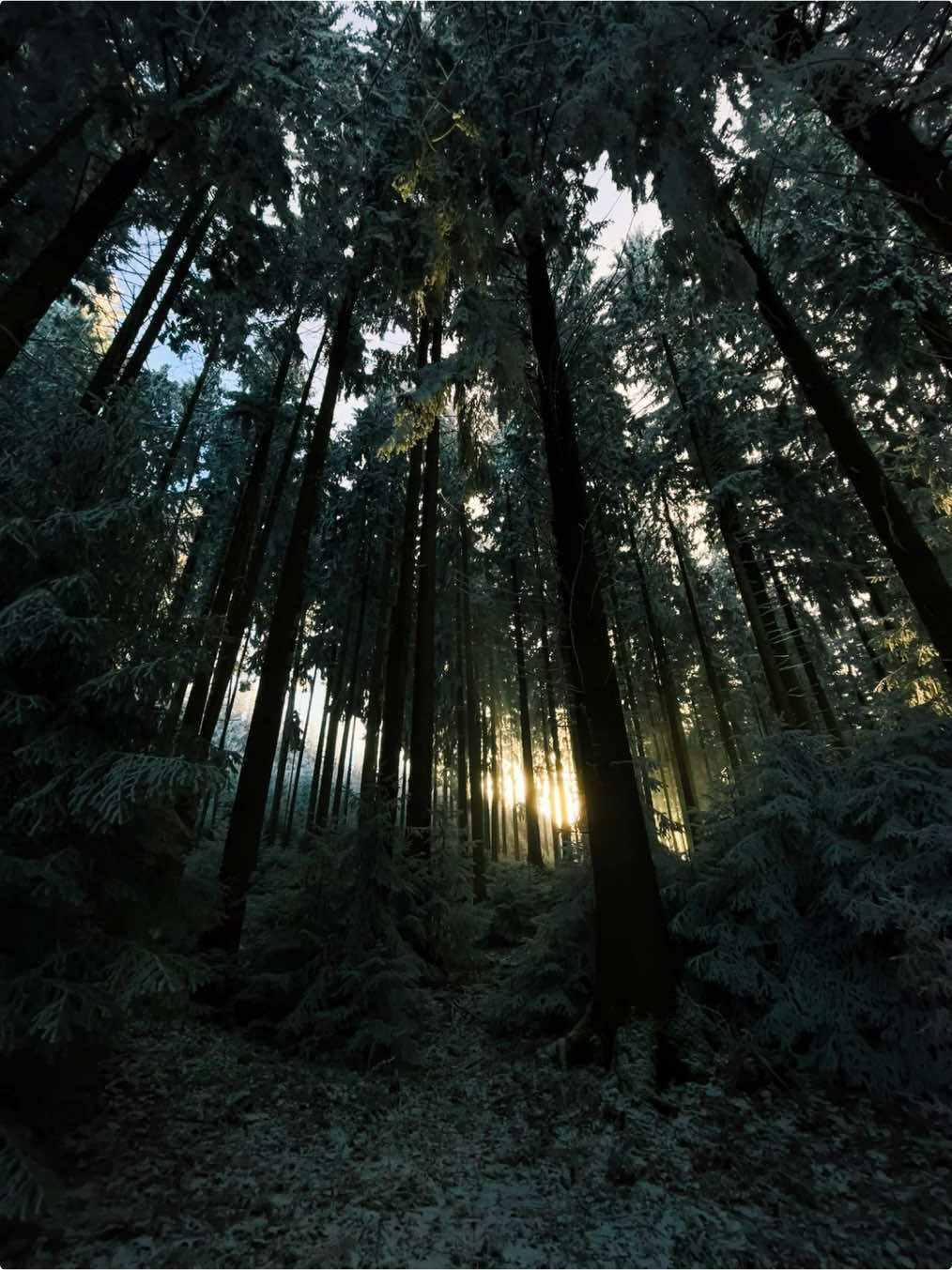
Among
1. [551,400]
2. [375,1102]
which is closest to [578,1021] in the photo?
[375,1102]

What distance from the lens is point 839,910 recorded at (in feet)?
15.3

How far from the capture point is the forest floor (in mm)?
2891

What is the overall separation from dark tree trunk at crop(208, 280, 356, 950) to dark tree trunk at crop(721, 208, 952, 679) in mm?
6922

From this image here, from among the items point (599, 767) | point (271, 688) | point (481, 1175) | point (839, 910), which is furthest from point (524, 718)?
point (481, 1175)

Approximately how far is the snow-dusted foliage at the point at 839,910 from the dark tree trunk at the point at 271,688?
555 centimetres

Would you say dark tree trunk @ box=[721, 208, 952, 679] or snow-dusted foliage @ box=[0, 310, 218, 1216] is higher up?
dark tree trunk @ box=[721, 208, 952, 679]

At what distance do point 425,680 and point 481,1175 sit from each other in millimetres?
7907

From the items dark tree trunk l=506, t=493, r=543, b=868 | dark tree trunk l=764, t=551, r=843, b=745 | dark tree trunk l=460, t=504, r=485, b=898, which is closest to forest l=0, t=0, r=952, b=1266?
Result: dark tree trunk l=764, t=551, r=843, b=745

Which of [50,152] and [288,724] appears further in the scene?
[288,724]

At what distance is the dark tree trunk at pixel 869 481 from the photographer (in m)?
6.43

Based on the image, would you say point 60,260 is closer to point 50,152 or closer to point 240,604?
point 50,152

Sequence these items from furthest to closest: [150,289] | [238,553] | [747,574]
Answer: [747,574] → [238,553] → [150,289]

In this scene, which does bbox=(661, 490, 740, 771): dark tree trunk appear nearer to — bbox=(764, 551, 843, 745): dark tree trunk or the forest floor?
bbox=(764, 551, 843, 745): dark tree trunk

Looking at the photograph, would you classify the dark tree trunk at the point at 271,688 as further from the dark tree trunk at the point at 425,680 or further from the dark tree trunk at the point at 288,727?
the dark tree trunk at the point at 288,727
